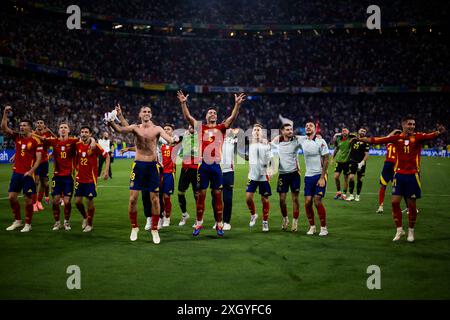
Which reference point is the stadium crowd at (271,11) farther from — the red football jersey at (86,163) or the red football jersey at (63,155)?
the red football jersey at (86,163)

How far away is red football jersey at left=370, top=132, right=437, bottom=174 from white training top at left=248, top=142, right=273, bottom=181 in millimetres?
2571

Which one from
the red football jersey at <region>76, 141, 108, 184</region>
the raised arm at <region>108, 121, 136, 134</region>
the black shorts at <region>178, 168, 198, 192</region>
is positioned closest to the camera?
the raised arm at <region>108, 121, 136, 134</region>

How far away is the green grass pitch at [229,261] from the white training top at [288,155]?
1.44 meters

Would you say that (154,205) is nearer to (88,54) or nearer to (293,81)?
(88,54)

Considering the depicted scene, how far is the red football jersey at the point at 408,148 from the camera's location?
962 cm

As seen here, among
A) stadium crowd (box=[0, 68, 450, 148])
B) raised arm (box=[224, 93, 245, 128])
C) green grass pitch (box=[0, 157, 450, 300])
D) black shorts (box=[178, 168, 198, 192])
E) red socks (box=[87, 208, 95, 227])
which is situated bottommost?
green grass pitch (box=[0, 157, 450, 300])

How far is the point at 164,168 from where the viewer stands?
1157 cm

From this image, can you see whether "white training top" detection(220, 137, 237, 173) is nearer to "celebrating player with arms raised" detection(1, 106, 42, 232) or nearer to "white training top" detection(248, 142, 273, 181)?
"white training top" detection(248, 142, 273, 181)

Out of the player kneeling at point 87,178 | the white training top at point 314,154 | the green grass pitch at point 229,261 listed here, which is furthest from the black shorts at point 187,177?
the white training top at point 314,154

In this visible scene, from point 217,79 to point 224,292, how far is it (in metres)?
54.7

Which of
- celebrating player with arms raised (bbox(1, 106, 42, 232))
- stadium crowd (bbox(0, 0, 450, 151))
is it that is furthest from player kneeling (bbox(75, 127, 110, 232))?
stadium crowd (bbox(0, 0, 450, 151))

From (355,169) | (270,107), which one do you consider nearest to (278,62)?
(270,107)

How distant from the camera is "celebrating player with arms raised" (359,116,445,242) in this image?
378 inches
